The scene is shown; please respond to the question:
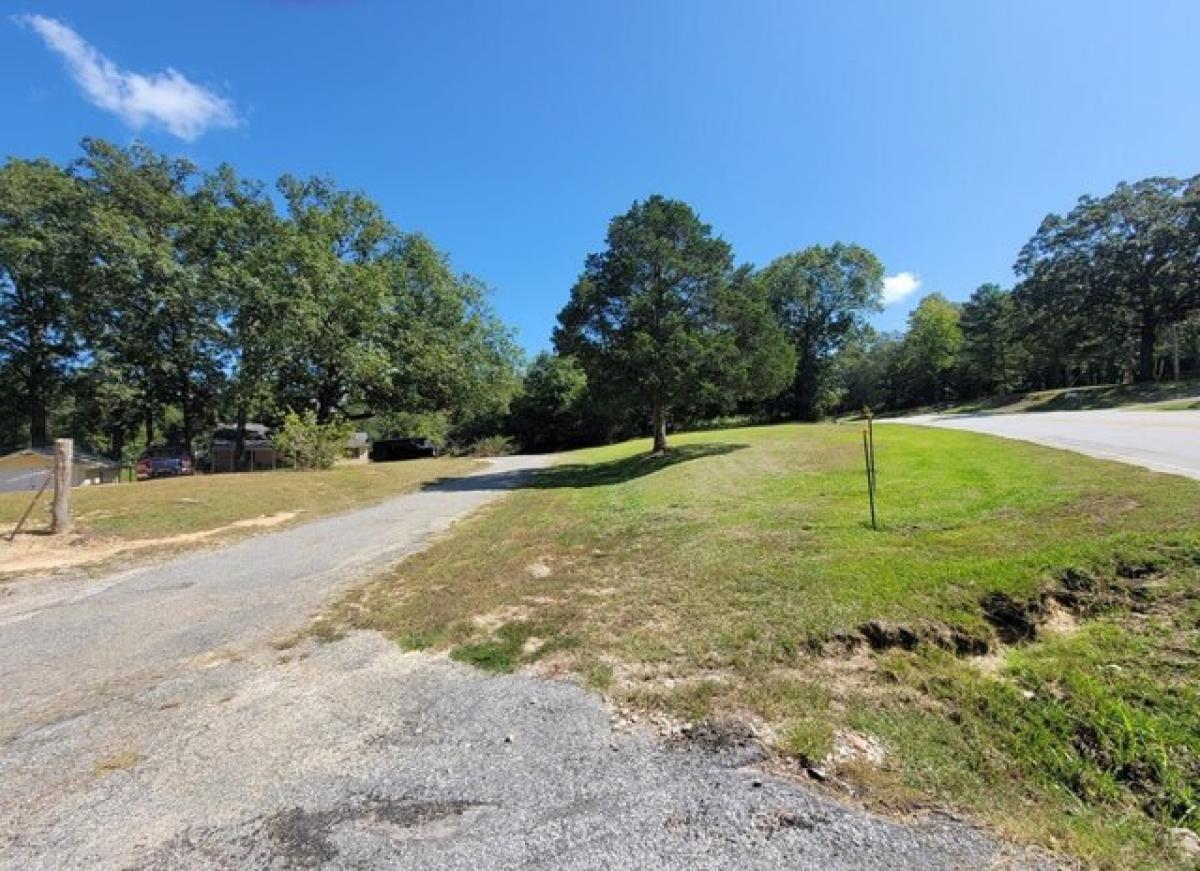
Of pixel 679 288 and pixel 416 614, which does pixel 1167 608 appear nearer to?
pixel 416 614

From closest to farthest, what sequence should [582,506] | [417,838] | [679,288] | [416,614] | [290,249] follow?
[417,838], [416,614], [582,506], [679,288], [290,249]

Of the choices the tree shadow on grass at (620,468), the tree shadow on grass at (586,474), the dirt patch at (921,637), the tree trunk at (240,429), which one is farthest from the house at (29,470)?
the dirt patch at (921,637)

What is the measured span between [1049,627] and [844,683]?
1.95 meters

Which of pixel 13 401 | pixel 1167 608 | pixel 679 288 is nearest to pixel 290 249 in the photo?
pixel 13 401

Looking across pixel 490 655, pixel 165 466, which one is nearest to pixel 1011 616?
pixel 490 655

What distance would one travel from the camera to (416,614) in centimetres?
576

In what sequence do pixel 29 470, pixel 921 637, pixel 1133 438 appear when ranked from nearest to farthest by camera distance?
pixel 921 637, pixel 1133 438, pixel 29 470

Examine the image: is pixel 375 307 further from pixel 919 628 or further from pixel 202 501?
pixel 919 628

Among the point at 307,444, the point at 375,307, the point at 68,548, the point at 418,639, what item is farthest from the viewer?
the point at 375,307

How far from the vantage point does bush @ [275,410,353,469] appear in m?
23.3

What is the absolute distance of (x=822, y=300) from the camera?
42.1 meters

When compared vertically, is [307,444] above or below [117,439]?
below

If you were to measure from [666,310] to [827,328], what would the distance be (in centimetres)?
2846

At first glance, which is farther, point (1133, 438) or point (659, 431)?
point (659, 431)
